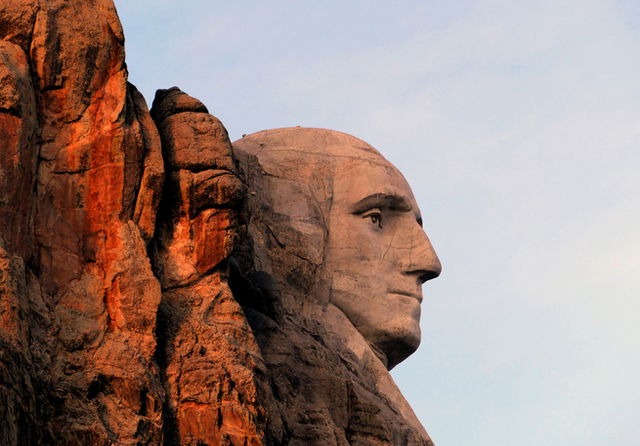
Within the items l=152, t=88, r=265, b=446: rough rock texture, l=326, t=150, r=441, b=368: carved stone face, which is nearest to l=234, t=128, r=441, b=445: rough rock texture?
l=326, t=150, r=441, b=368: carved stone face

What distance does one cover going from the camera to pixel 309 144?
25969 millimetres

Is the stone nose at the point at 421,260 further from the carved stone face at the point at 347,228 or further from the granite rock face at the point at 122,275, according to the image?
the granite rock face at the point at 122,275

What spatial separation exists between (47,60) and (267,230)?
5.52m

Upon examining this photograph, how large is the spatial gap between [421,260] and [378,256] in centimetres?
69

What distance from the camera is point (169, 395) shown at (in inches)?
731

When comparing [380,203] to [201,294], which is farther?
[380,203]

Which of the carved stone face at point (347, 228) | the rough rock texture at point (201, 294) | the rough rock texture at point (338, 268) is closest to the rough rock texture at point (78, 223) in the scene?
the rough rock texture at point (201, 294)

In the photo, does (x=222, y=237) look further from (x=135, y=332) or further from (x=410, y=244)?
(x=410, y=244)

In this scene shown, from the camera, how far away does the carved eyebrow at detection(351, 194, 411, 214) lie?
1000 inches

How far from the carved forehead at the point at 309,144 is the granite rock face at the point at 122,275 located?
13.8 ft

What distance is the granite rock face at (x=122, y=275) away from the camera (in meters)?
17.8

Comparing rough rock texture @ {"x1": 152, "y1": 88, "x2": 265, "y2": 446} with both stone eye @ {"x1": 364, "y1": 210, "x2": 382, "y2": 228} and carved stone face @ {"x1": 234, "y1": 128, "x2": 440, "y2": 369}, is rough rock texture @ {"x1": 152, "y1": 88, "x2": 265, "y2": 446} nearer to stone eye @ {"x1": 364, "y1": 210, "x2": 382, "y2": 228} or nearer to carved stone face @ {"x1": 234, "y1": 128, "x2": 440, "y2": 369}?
carved stone face @ {"x1": 234, "y1": 128, "x2": 440, "y2": 369}

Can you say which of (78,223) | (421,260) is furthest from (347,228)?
(78,223)

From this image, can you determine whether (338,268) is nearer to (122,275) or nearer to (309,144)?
(309,144)
